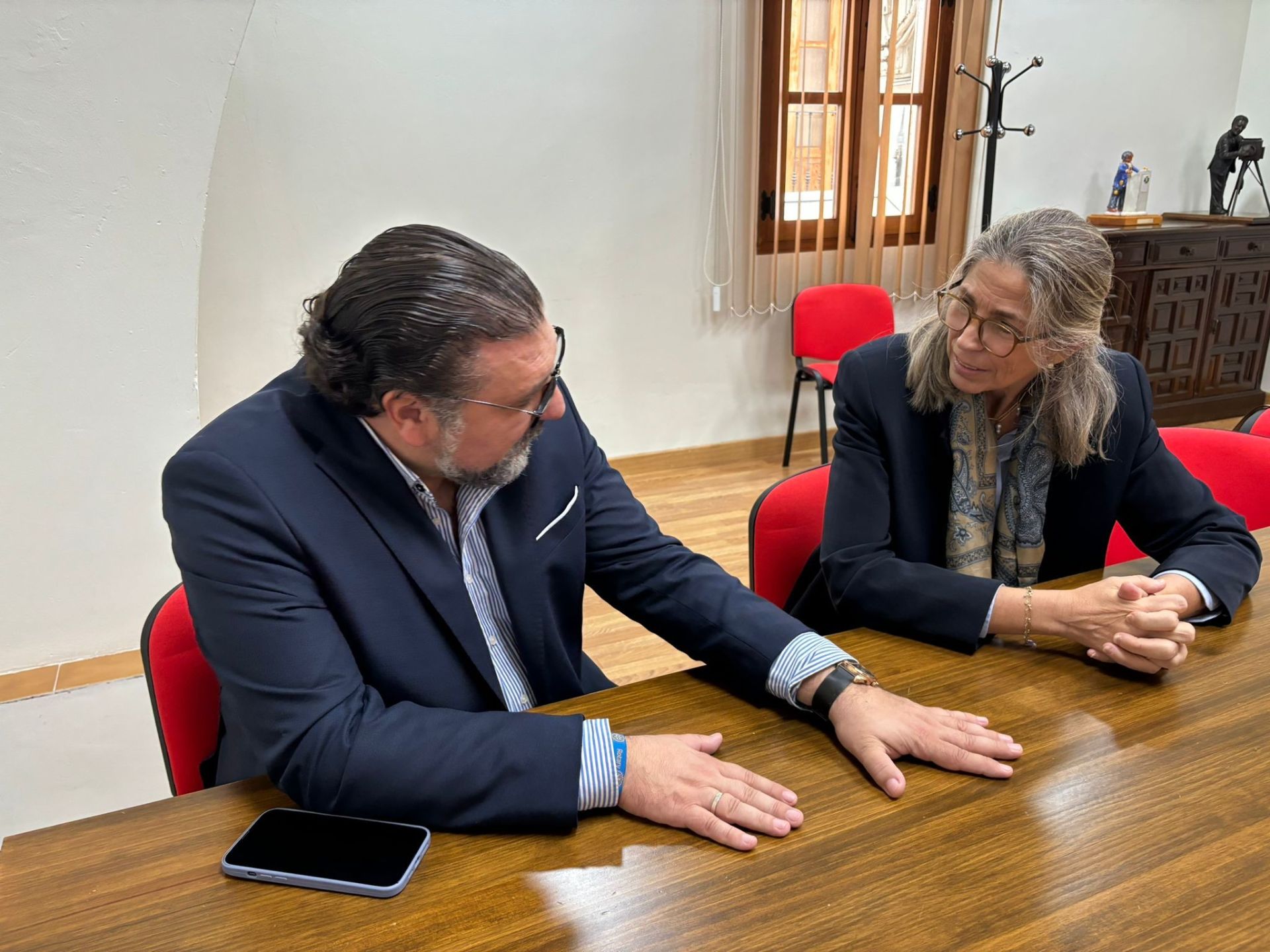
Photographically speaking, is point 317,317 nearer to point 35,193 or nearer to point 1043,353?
point 1043,353

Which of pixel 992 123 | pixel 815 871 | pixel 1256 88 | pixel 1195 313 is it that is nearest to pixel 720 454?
pixel 992 123

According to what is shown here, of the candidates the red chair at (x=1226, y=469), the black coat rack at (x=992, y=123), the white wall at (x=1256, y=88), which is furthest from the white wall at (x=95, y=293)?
the white wall at (x=1256, y=88)

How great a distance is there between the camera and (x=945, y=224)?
4641 mm

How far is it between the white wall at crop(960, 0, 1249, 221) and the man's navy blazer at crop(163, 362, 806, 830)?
4212 millimetres

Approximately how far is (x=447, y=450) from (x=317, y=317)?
9.0 inches

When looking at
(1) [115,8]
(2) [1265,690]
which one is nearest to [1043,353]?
(2) [1265,690]

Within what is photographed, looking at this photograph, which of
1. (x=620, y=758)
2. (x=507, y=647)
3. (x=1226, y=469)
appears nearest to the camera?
(x=620, y=758)

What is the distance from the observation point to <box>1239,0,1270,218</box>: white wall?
17.0 feet

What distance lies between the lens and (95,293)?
2.33 metres

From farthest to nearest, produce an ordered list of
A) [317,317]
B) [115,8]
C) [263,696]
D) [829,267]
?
[829,267] → [115,8] → [317,317] → [263,696]

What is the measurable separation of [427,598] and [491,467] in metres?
0.19

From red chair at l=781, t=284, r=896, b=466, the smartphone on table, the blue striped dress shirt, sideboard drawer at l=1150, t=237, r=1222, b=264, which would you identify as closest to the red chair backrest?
red chair at l=781, t=284, r=896, b=466

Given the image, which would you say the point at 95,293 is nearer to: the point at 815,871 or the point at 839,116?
the point at 815,871

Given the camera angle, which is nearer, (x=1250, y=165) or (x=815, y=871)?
(x=815, y=871)
